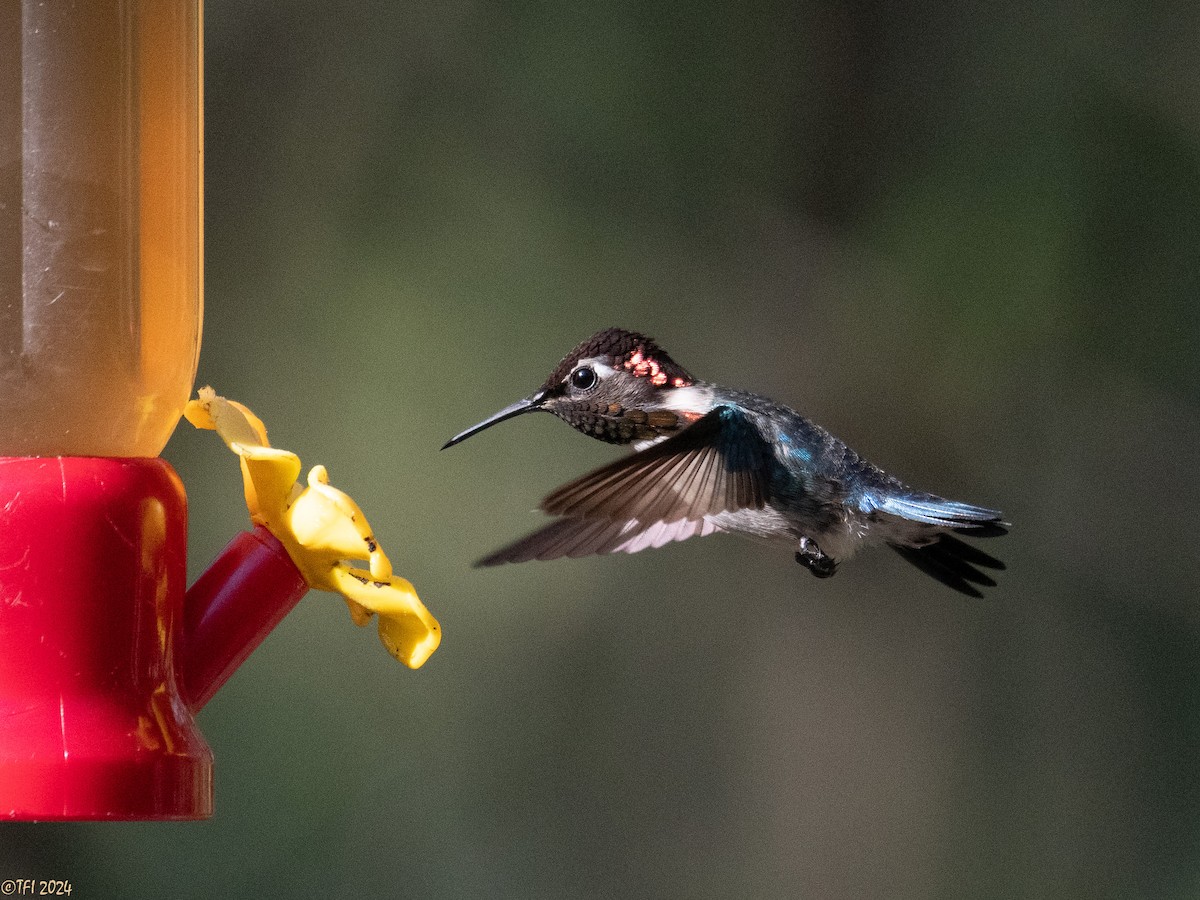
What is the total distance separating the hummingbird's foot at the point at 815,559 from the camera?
326cm

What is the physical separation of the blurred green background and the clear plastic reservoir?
408 cm

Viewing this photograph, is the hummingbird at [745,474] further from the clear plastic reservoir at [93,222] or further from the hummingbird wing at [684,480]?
the clear plastic reservoir at [93,222]

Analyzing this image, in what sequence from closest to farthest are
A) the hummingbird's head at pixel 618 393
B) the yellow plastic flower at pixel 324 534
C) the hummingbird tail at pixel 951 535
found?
1. the yellow plastic flower at pixel 324 534
2. the hummingbird tail at pixel 951 535
3. the hummingbird's head at pixel 618 393

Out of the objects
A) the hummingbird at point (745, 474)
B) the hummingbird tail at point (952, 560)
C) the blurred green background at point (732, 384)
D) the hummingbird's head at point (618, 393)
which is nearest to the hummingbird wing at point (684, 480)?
the hummingbird at point (745, 474)

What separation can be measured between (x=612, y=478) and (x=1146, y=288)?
5142mm

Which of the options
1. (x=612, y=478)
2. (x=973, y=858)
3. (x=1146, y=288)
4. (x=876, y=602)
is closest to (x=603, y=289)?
(x=876, y=602)

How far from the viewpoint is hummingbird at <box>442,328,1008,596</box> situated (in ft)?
9.43

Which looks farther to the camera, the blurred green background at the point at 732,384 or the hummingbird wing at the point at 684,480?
the blurred green background at the point at 732,384

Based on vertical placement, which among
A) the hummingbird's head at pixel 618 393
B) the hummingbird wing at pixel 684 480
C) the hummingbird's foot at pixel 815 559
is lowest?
the hummingbird's foot at pixel 815 559

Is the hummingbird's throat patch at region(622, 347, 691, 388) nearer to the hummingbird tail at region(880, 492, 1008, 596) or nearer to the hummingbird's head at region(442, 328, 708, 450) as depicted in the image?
the hummingbird's head at region(442, 328, 708, 450)

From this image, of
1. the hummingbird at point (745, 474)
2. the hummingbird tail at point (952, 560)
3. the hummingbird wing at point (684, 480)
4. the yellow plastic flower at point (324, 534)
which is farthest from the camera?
the hummingbird tail at point (952, 560)

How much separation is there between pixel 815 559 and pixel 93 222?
1.66 metres

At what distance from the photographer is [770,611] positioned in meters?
6.87

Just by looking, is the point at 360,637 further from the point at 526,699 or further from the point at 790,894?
the point at 790,894
